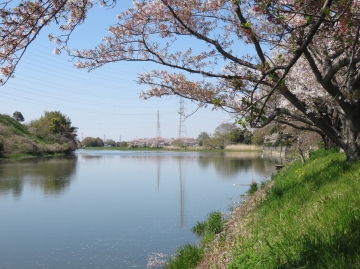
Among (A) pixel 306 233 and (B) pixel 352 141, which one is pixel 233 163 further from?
(A) pixel 306 233

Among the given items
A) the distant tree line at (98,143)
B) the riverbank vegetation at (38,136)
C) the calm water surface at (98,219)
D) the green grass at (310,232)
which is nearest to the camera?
the green grass at (310,232)

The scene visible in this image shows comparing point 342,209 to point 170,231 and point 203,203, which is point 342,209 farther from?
point 203,203

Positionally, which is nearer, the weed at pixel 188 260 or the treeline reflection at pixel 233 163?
the weed at pixel 188 260

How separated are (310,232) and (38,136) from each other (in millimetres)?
68707

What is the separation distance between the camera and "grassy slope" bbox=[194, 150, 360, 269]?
3.65m

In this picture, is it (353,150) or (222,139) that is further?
(222,139)

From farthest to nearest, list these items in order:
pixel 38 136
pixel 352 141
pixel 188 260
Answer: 1. pixel 38 136
2. pixel 352 141
3. pixel 188 260

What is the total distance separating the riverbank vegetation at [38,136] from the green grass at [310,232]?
151ft

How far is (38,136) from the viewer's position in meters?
67.9

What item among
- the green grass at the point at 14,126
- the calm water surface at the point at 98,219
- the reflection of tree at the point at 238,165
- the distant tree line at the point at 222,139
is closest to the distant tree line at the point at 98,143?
the distant tree line at the point at 222,139

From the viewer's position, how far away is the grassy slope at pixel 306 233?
12.0 feet

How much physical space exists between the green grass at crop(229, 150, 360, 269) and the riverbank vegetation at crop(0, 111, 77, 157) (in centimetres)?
4612

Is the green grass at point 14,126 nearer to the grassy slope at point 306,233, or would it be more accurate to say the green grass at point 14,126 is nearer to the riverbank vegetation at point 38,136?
the riverbank vegetation at point 38,136

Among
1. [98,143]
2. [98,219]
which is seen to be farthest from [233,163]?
[98,143]
